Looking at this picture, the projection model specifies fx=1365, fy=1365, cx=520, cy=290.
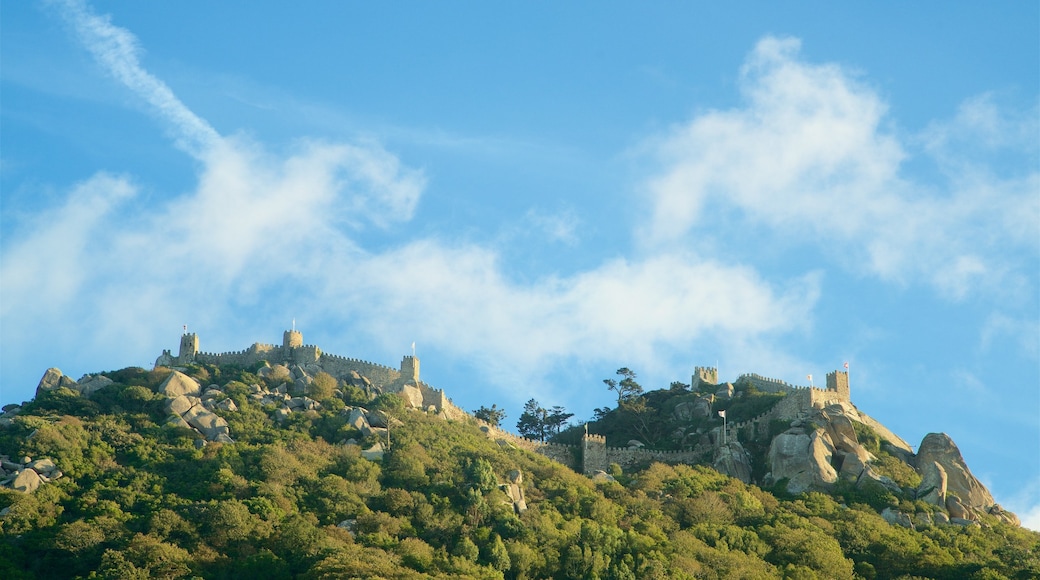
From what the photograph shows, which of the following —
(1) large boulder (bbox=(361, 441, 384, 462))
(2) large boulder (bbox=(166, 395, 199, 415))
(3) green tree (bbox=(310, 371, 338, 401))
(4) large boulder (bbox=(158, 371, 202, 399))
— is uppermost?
(3) green tree (bbox=(310, 371, 338, 401))

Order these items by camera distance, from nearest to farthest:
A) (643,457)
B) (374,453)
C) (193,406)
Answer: (374,453) < (193,406) < (643,457)

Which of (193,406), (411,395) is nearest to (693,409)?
(411,395)

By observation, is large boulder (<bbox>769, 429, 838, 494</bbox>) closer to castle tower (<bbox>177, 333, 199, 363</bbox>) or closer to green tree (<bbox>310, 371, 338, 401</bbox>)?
green tree (<bbox>310, 371, 338, 401</bbox>)

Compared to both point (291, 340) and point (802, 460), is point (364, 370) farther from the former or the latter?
point (802, 460)

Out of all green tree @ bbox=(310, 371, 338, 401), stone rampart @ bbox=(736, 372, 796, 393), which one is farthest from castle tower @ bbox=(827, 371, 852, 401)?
green tree @ bbox=(310, 371, 338, 401)

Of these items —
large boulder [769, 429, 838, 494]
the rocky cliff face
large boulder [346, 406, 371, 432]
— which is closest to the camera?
the rocky cliff face

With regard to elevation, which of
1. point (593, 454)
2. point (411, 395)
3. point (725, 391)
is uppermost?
point (725, 391)

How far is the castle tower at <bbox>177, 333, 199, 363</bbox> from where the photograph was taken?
84.9 m

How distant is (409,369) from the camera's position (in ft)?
277

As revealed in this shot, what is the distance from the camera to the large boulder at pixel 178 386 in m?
77.1

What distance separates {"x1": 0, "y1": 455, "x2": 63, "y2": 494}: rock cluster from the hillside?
0.10 m

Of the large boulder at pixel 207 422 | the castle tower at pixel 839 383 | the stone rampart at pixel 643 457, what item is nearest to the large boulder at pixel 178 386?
the large boulder at pixel 207 422

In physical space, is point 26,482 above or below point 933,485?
below

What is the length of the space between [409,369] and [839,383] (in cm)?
2707
